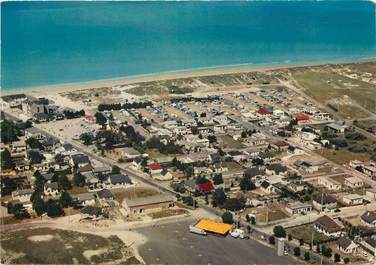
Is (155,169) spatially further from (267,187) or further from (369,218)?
(369,218)

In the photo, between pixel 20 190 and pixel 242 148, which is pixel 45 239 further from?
pixel 242 148

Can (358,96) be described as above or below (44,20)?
below

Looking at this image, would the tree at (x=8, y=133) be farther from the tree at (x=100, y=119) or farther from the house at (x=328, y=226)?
the house at (x=328, y=226)

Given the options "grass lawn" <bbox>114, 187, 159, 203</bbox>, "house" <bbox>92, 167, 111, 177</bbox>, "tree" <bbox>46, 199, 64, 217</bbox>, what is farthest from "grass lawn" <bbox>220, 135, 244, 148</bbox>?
"tree" <bbox>46, 199, 64, 217</bbox>

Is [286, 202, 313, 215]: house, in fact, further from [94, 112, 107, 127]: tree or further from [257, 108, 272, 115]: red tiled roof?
[94, 112, 107, 127]: tree

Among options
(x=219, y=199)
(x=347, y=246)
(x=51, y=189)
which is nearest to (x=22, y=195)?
(x=51, y=189)

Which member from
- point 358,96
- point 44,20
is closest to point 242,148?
point 358,96
